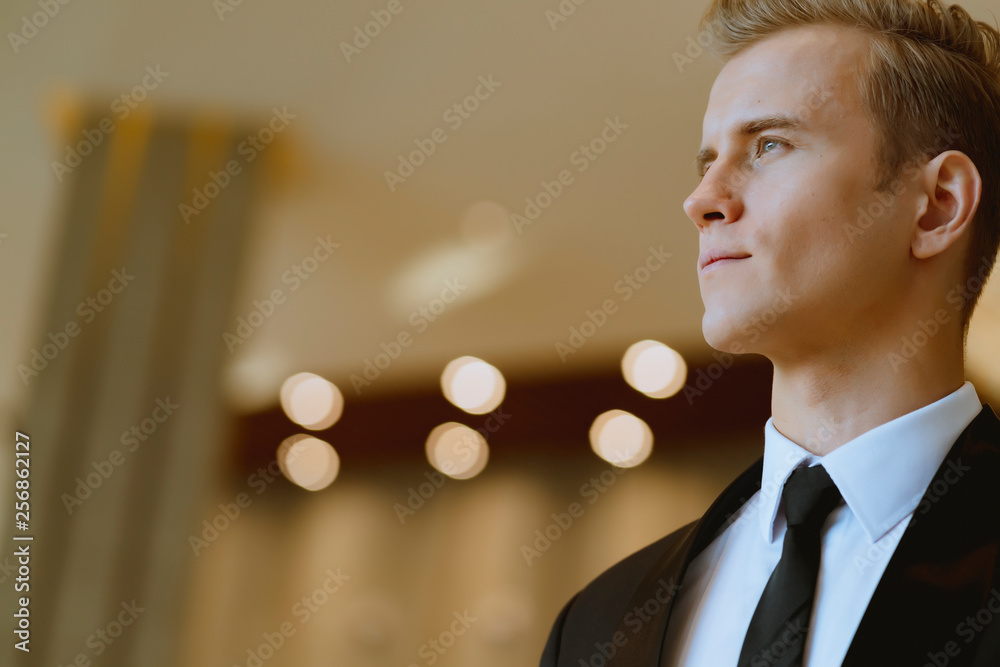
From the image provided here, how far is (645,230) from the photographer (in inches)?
145

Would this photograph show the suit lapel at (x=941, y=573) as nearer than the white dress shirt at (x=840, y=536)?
Yes

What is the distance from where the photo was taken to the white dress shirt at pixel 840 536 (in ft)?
3.00

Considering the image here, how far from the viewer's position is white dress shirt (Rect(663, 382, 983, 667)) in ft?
3.00

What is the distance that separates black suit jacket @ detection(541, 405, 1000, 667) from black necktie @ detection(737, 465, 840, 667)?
0.29 ft

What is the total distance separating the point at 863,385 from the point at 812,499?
161mm

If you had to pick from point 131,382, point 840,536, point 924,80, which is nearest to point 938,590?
point 840,536

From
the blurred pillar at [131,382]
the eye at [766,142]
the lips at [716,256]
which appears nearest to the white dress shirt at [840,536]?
the lips at [716,256]

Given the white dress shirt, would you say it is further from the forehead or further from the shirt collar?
the forehead

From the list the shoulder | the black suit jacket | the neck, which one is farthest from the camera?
the shoulder

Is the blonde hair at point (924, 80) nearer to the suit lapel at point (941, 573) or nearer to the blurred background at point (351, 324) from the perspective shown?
the suit lapel at point (941, 573)

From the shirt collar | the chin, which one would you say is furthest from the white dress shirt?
the chin

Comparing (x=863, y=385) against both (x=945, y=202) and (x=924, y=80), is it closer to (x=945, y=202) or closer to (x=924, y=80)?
(x=945, y=202)

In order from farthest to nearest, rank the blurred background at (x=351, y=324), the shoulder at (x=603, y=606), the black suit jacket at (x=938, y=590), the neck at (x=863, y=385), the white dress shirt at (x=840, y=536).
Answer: the blurred background at (x=351, y=324)
the shoulder at (x=603, y=606)
the neck at (x=863, y=385)
the white dress shirt at (x=840, y=536)
the black suit jacket at (x=938, y=590)

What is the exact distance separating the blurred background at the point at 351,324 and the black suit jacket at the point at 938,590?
2.04m
